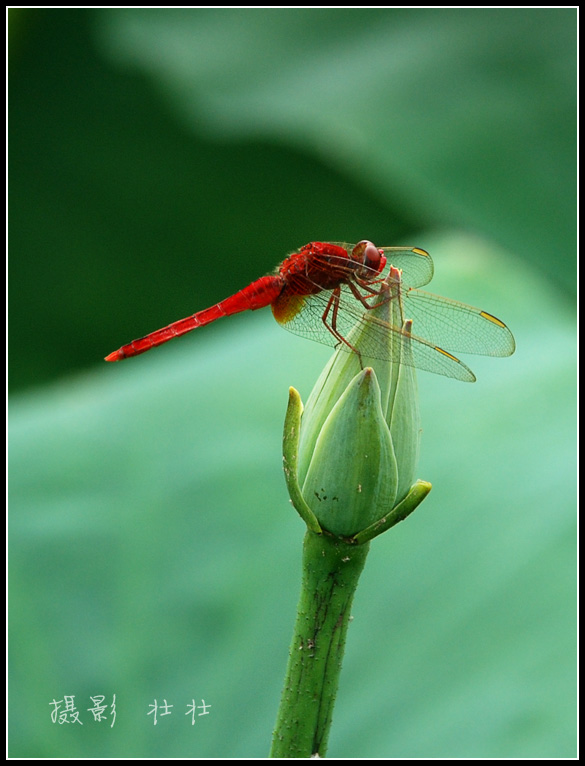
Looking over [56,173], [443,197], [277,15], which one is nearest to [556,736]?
[443,197]

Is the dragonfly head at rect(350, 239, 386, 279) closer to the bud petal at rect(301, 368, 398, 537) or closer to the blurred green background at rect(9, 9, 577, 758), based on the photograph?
the blurred green background at rect(9, 9, 577, 758)

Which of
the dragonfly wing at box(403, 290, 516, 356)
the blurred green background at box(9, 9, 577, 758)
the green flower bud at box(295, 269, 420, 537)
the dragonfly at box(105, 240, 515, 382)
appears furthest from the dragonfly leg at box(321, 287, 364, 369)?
the green flower bud at box(295, 269, 420, 537)

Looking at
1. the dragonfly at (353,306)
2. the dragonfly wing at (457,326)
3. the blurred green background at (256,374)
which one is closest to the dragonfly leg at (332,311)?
the dragonfly at (353,306)

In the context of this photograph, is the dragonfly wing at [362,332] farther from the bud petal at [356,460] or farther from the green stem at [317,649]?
the green stem at [317,649]

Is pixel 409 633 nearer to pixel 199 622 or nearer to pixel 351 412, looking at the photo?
pixel 199 622

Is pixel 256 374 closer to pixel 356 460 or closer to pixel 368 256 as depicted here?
pixel 368 256
